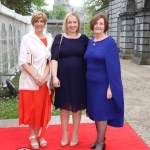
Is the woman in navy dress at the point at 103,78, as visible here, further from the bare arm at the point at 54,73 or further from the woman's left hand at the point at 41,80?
the woman's left hand at the point at 41,80

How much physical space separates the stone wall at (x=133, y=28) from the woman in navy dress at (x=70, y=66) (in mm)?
11968

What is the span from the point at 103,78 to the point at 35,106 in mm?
1011

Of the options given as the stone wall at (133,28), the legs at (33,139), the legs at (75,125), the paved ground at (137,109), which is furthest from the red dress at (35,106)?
the stone wall at (133,28)

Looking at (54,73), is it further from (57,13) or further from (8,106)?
(57,13)

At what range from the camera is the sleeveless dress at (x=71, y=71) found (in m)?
3.69

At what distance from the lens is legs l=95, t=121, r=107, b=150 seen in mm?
3716

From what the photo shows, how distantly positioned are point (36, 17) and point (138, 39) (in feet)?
42.6

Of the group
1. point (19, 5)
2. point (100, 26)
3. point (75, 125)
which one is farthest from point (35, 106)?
point (19, 5)

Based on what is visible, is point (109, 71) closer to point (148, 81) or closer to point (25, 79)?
point (25, 79)

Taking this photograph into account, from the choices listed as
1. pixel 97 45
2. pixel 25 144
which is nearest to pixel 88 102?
pixel 97 45

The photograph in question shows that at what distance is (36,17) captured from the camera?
3.71 metres

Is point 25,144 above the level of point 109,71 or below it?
below

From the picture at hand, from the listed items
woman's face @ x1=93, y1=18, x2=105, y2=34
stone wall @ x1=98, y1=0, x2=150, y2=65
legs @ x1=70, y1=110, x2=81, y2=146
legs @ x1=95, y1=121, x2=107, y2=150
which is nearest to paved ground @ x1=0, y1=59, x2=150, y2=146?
legs @ x1=95, y1=121, x2=107, y2=150

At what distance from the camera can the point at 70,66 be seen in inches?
145
